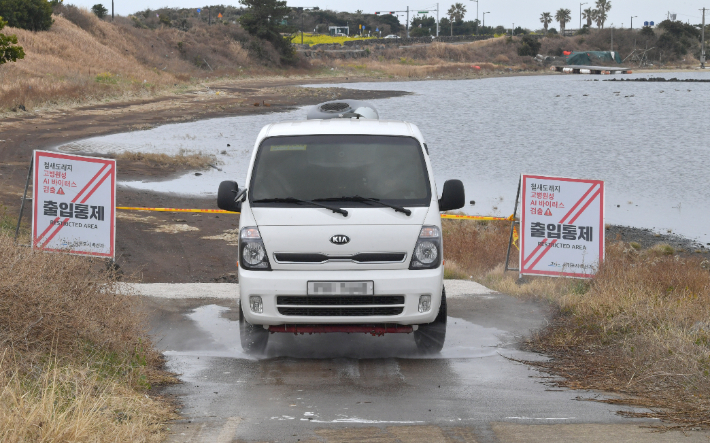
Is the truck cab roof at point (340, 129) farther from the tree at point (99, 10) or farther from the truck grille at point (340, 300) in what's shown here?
the tree at point (99, 10)

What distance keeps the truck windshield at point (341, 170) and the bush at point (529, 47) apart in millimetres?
141987

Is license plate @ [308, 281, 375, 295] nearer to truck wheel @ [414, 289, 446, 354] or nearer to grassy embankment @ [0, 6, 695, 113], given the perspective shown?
truck wheel @ [414, 289, 446, 354]

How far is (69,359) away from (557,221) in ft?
25.2

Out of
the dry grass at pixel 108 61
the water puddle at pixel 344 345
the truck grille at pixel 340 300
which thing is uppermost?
the dry grass at pixel 108 61

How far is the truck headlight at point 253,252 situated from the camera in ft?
23.1

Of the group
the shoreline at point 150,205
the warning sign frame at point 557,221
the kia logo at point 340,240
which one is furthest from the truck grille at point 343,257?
the warning sign frame at point 557,221

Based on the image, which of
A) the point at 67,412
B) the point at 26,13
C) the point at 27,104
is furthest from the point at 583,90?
the point at 67,412

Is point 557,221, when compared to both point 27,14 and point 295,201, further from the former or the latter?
point 27,14

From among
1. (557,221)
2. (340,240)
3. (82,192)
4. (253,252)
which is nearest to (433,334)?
(340,240)

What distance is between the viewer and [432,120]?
54.9 m

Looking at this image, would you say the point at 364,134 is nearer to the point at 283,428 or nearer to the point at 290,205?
the point at 290,205

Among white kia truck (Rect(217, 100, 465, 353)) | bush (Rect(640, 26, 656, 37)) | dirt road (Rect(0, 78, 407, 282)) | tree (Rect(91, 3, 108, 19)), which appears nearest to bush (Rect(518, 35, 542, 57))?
bush (Rect(640, 26, 656, 37))

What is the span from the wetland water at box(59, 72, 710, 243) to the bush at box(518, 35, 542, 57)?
222ft

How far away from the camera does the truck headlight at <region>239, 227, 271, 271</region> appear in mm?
7039
